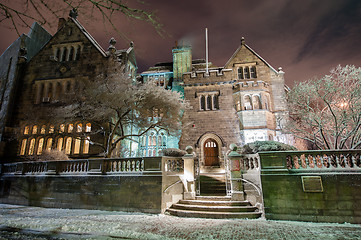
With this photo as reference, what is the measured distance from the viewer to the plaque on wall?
6.94 m

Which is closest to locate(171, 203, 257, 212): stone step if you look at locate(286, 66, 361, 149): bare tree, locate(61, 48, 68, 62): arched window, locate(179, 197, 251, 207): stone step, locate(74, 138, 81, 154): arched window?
locate(179, 197, 251, 207): stone step

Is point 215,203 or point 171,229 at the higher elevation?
point 215,203

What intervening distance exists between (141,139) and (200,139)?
229 inches

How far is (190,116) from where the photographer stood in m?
18.5

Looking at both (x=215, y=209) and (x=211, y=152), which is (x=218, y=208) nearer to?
(x=215, y=209)

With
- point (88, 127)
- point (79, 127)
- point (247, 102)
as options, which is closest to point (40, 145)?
point (79, 127)

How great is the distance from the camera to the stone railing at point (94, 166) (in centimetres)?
895

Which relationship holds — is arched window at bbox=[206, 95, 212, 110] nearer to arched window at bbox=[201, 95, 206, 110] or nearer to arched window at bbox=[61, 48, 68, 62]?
arched window at bbox=[201, 95, 206, 110]

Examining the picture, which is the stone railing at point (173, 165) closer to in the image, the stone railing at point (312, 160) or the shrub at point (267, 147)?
the shrub at point (267, 147)

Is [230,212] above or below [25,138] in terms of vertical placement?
below

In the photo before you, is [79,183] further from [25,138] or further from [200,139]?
[25,138]

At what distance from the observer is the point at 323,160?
7270 millimetres

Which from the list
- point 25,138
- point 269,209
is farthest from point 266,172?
point 25,138

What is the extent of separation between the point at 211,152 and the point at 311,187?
10860 mm
